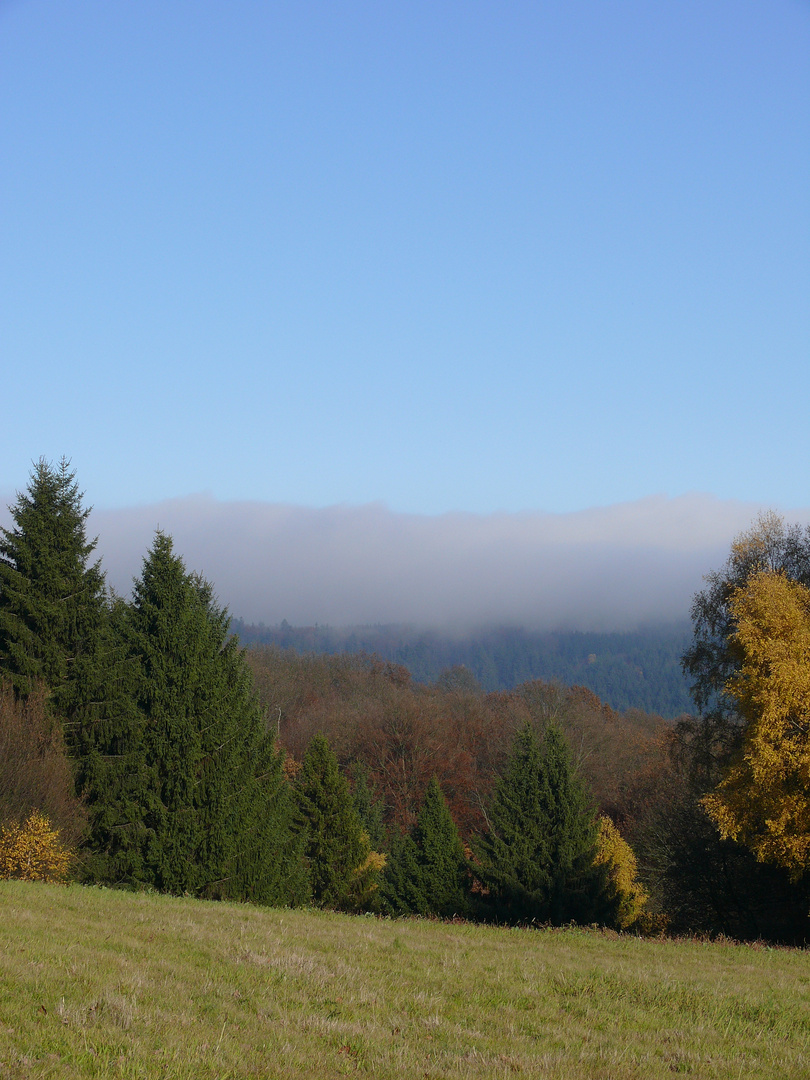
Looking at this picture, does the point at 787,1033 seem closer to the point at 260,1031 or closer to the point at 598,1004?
the point at 598,1004

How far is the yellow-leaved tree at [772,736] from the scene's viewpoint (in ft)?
Answer: 75.8

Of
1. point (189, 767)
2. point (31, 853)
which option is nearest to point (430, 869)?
point (189, 767)

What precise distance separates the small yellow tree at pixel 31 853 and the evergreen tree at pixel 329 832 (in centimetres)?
2016

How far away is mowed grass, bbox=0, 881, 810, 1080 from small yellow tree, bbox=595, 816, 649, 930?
32549 millimetres

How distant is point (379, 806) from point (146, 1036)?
54.1 meters

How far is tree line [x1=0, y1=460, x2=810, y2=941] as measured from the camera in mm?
24203

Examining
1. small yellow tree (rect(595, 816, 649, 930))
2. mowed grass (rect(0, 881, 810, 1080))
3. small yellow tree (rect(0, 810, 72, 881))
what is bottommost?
small yellow tree (rect(595, 816, 649, 930))

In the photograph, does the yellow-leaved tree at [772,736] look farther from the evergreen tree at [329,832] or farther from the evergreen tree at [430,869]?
the evergreen tree at [329,832]

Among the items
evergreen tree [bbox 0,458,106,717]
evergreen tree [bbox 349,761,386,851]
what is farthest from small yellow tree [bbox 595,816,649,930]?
evergreen tree [bbox 0,458,106,717]

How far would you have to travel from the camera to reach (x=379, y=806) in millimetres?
58875

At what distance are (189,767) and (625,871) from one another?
109ft

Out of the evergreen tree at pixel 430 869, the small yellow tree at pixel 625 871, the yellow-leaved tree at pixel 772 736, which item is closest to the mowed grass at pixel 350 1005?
the yellow-leaved tree at pixel 772 736

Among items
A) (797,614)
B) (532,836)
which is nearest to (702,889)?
(532,836)

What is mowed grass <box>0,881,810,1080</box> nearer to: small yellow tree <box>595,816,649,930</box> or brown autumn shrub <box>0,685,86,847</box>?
brown autumn shrub <box>0,685,86,847</box>
